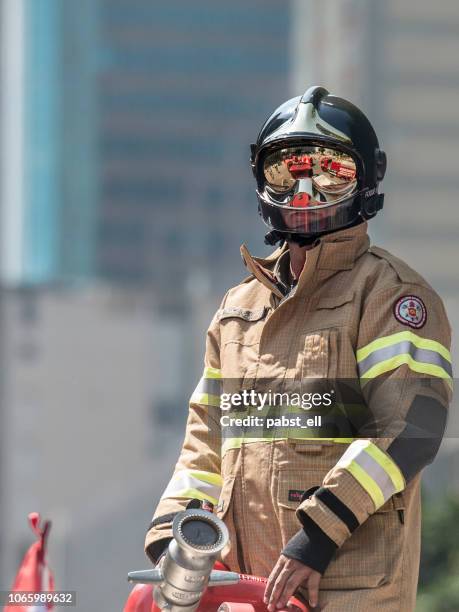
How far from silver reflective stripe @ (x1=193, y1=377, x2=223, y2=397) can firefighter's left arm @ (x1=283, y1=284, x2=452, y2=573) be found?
50cm

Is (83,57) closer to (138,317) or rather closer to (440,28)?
(440,28)

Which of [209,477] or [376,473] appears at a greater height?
[376,473]

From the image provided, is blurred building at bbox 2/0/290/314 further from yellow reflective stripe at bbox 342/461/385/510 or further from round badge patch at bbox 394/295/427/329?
yellow reflective stripe at bbox 342/461/385/510

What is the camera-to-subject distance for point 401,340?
14.1ft

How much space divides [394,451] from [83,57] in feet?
612

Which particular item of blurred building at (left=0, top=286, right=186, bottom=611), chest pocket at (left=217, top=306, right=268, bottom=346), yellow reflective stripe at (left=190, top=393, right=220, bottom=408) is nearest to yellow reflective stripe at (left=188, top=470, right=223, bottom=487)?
yellow reflective stripe at (left=190, top=393, right=220, bottom=408)

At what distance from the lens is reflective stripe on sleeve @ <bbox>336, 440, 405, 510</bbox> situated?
4.15 meters

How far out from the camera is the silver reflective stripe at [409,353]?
4281mm

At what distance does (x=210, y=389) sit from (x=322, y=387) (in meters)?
0.47

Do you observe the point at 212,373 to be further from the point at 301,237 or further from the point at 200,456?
the point at 301,237

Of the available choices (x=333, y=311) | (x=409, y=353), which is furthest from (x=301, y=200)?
(x=409, y=353)

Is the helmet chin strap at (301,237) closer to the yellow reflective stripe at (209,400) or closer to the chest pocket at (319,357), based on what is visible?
the chest pocket at (319,357)

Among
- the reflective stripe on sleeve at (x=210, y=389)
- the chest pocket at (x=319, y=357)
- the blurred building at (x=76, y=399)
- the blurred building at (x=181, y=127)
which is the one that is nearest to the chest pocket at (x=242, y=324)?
the reflective stripe on sleeve at (x=210, y=389)

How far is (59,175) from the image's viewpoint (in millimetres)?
180500
